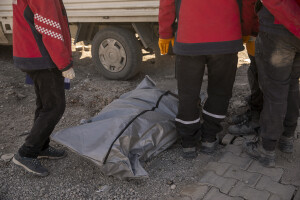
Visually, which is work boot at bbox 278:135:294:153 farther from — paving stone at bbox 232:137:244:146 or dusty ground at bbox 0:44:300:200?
paving stone at bbox 232:137:244:146

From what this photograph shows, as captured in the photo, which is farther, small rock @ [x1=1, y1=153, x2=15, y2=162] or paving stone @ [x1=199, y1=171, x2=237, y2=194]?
small rock @ [x1=1, y1=153, x2=15, y2=162]

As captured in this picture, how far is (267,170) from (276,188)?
0.24 m

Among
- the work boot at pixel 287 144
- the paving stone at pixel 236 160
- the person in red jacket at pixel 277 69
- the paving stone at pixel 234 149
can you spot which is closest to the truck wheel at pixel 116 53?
the paving stone at pixel 234 149

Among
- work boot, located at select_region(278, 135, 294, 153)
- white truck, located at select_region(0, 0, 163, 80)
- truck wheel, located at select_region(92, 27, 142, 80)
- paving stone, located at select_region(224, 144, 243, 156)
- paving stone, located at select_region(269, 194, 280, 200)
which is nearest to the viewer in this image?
paving stone, located at select_region(269, 194, 280, 200)

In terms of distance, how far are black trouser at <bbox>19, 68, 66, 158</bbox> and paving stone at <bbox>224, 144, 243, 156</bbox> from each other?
64.3 inches

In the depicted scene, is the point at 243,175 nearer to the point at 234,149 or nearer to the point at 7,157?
the point at 234,149

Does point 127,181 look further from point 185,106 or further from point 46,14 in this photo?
point 46,14

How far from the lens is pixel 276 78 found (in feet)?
7.55

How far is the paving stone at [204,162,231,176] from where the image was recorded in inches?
101

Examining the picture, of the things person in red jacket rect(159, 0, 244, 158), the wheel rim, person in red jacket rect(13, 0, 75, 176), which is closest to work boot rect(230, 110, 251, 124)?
person in red jacket rect(159, 0, 244, 158)

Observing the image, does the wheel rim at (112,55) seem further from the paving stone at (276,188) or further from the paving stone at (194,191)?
the paving stone at (276,188)

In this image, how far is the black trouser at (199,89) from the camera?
2510mm

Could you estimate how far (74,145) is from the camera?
2.56 metres

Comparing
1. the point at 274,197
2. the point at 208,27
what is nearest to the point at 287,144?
the point at 274,197
